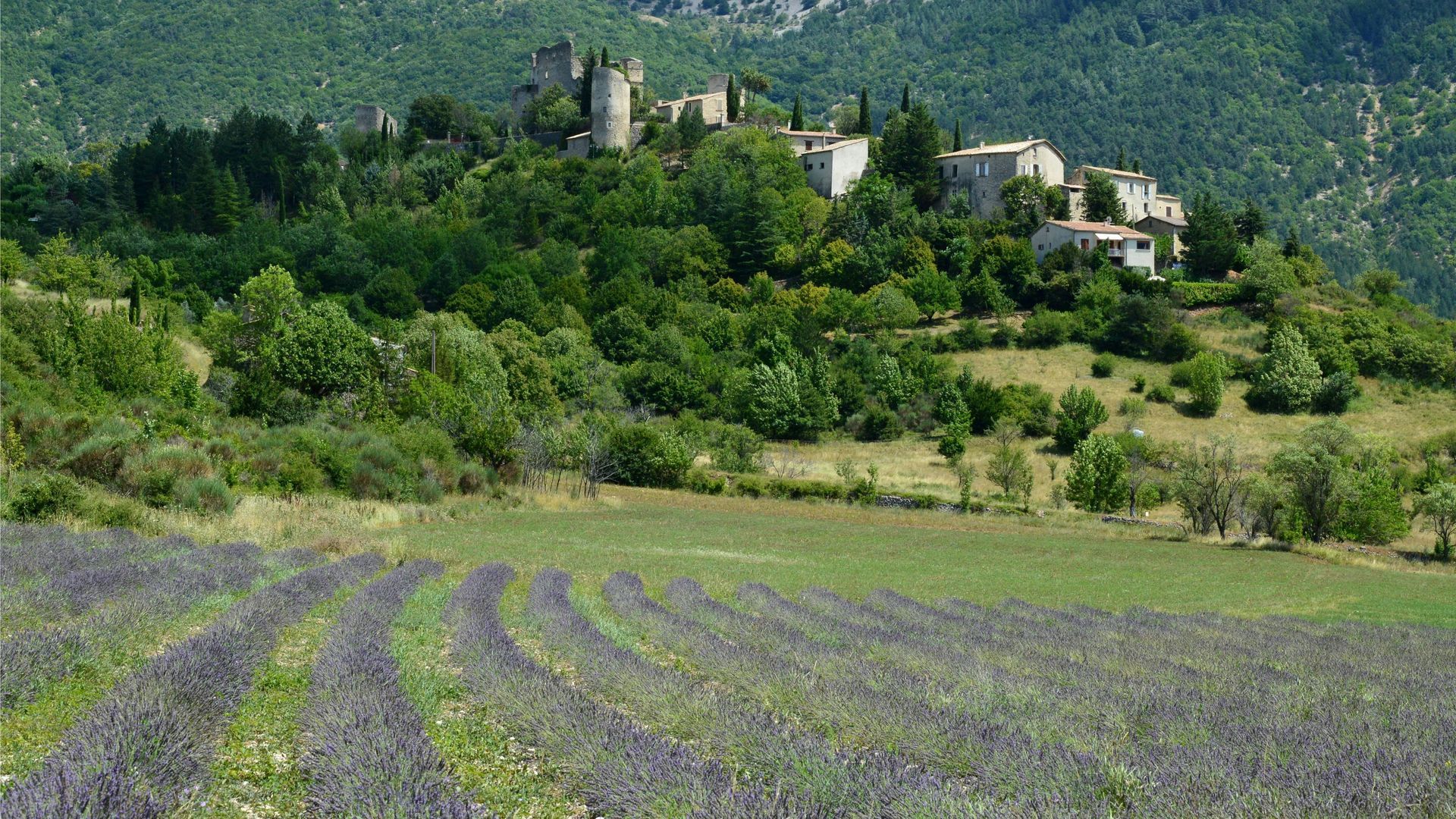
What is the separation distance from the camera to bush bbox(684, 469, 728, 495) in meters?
54.5

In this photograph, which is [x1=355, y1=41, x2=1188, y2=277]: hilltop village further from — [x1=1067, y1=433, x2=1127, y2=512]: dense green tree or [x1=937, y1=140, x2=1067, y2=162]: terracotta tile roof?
[x1=1067, y1=433, x2=1127, y2=512]: dense green tree

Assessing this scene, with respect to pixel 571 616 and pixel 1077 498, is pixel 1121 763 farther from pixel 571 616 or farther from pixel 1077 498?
pixel 1077 498

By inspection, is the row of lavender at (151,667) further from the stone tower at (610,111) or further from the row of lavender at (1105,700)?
the stone tower at (610,111)

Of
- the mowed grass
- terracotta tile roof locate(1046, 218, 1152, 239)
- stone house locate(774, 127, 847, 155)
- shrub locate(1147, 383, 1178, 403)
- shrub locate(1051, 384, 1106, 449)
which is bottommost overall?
the mowed grass

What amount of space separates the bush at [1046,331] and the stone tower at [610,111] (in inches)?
2093

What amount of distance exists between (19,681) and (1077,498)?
52.7 m

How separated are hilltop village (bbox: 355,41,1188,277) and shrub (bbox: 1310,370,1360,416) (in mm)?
17825

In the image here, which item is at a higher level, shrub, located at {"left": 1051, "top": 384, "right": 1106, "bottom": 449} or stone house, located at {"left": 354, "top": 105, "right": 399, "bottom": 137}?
stone house, located at {"left": 354, "top": 105, "right": 399, "bottom": 137}

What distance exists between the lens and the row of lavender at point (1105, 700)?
779cm

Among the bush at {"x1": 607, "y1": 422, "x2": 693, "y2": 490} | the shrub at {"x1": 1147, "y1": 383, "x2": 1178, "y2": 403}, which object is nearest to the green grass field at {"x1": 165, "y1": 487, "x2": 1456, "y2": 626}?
the bush at {"x1": 607, "y1": 422, "x2": 693, "y2": 490}

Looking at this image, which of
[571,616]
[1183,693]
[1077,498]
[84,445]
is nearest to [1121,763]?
[1183,693]

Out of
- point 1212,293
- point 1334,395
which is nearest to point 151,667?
point 1334,395

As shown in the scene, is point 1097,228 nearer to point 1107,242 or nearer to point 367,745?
point 1107,242

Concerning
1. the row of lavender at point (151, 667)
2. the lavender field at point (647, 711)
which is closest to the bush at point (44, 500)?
the row of lavender at point (151, 667)
